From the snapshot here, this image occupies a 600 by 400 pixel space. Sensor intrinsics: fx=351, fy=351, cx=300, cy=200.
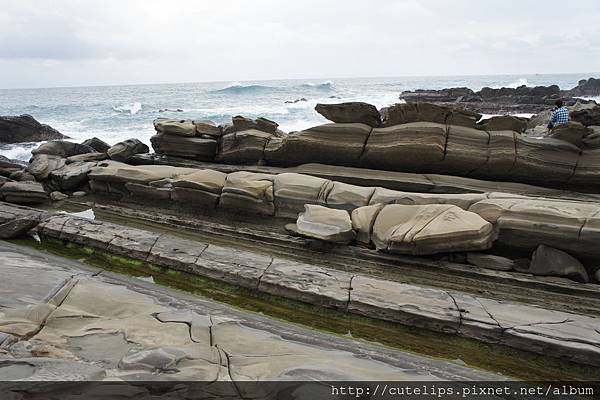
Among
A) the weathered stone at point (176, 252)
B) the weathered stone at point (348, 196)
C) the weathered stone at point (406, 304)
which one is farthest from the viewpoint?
the weathered stone at point (348, 196)

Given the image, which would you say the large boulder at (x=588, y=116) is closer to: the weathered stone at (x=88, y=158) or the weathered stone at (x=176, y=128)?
the weathered stone at (x=176, y=128)

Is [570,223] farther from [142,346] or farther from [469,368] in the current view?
[142,346]

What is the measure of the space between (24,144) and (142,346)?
18.6m

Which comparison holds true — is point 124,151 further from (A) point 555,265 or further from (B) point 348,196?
(A) point 555,265

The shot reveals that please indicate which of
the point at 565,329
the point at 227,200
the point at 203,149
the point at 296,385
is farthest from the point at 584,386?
the point at 203,149

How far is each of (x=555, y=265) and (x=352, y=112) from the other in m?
4.66

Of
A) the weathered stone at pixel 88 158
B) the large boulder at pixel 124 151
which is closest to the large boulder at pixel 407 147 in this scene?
the large boulder at pixel 124 151

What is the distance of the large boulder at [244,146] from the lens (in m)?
8.48

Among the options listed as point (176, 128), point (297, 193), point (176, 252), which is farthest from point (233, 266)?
point (176, 128)

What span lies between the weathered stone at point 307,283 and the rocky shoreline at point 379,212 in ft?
0.07

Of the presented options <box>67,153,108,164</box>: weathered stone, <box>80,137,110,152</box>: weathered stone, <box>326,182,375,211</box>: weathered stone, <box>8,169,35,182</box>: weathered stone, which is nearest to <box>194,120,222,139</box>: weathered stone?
<box>67,153,108,164</box>: weathered stone

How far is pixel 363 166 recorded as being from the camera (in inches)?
298

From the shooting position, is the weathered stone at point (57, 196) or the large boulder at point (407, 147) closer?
the large boulder at point (407, 147)

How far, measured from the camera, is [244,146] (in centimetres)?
859
